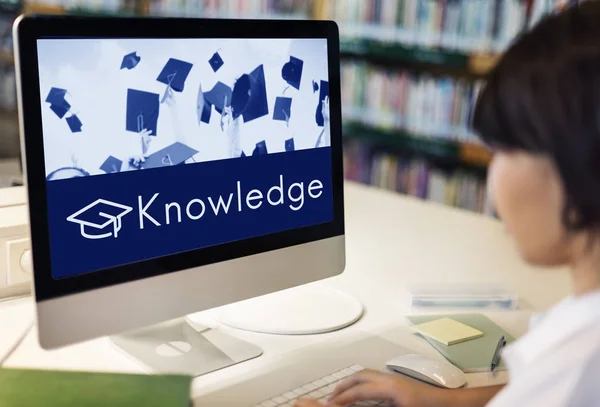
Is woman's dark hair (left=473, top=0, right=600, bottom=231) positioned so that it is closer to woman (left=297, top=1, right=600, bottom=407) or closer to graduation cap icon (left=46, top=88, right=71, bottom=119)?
woman (left=297, top=1, right=600, bottom=407)

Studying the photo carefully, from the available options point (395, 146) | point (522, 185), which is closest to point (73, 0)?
point (395, 146)

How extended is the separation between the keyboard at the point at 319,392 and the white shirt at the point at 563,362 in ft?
0.72

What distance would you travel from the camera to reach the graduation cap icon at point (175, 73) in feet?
2.97

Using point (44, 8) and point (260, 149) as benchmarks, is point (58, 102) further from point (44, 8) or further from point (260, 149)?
point (44, 8)

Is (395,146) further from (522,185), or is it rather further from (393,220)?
(522,185)

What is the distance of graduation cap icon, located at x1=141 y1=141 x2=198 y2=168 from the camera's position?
903 mm

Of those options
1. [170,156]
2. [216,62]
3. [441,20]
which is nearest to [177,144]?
[170,156]

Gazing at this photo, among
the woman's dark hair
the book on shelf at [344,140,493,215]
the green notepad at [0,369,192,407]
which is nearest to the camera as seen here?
the woman's dark hair

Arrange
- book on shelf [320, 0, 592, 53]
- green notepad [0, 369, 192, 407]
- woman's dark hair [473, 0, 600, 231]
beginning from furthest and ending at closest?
book on shelf [320, 0, 592, 53] → green notepad [0, 369, 192, 407] → woman's dark hair [473, 0, 600, 231]

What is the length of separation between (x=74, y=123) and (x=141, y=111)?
0.09m

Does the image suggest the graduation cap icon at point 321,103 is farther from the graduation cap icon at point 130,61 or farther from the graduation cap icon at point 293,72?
the graduation cap icon at point 130,61

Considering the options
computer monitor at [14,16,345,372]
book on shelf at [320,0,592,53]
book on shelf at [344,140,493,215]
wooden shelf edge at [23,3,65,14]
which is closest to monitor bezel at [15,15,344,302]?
computer monitor at [14,16,345,372]

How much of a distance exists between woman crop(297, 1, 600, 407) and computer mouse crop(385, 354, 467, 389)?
0.64 feet

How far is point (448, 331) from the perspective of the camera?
1.09 meters
